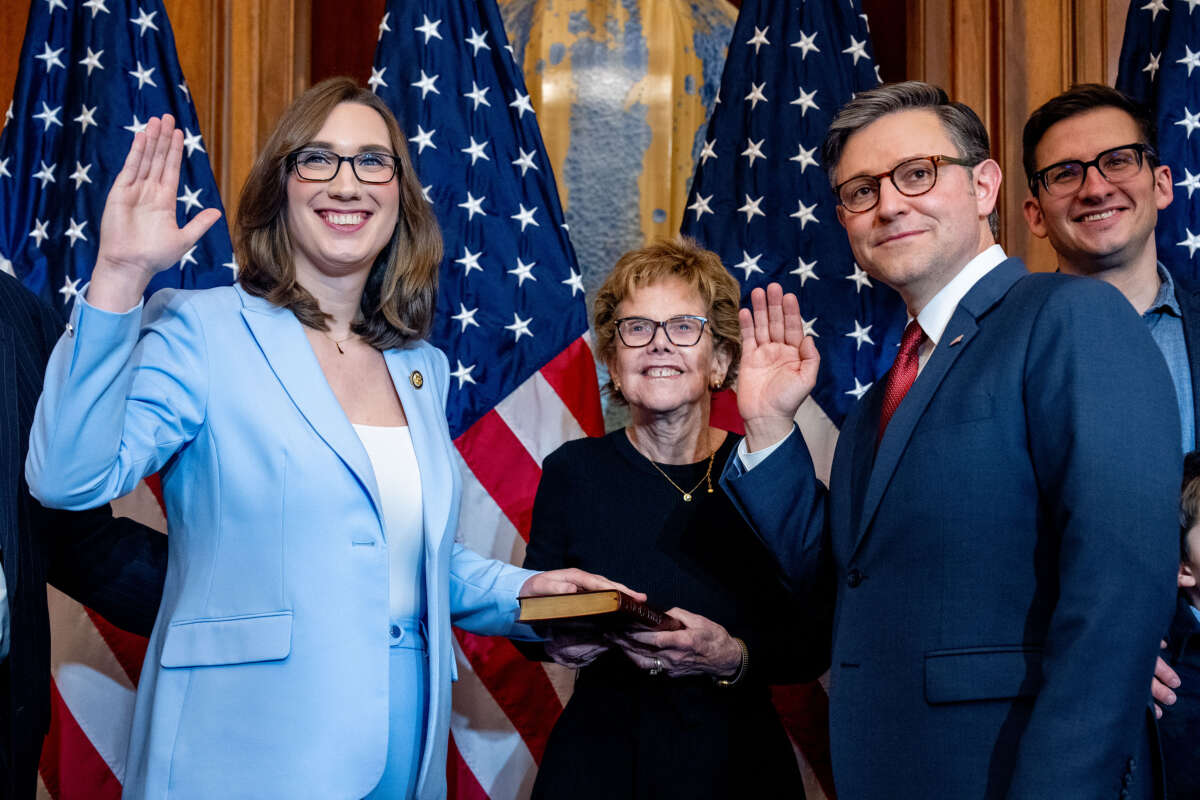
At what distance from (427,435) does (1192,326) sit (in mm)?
1694

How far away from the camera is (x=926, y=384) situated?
1884 mm

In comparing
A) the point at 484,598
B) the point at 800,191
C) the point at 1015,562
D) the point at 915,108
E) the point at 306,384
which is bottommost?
the point at 484,598

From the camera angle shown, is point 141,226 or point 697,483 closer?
point 141,226

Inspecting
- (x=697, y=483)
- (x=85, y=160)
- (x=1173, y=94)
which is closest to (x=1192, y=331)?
(x=1173, y=94)

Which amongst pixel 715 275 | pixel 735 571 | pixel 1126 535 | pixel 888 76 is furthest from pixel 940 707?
pixel 888 76

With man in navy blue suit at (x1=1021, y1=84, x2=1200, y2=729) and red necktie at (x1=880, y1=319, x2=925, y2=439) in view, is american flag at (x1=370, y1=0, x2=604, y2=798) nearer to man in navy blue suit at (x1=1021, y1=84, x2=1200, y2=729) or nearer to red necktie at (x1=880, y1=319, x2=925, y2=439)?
man in navy blue suit at (x1=1021, y1=84, x2=1200, y2=729)

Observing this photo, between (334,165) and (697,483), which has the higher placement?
(334,165)

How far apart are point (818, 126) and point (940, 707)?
7.50 ft

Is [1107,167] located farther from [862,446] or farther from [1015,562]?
[1015,562]

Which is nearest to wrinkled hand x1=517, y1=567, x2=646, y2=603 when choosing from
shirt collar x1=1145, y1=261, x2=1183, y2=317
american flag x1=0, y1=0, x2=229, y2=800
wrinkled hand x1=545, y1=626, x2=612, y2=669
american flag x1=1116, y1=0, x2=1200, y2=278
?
wrinkled hand x1=545, y1=626, x2=612, y2=669

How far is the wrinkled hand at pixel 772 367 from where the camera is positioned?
2301mm

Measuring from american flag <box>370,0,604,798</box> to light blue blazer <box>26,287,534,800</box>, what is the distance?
141 centimetres

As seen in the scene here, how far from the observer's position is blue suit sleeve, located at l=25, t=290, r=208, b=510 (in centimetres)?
169

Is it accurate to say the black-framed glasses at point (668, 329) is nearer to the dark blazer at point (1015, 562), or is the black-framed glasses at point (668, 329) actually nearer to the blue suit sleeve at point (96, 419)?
the dark blazer at point (1015, 562)
